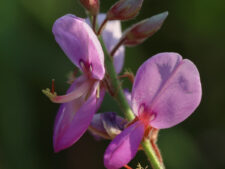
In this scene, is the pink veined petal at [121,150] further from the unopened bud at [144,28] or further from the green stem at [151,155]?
the unopened bud at [144,28]

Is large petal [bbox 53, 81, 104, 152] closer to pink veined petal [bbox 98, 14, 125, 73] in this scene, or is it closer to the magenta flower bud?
the magenta flower bud

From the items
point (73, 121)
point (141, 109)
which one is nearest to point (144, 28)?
point (141, 109)

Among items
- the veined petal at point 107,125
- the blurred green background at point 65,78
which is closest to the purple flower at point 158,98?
the veined petal at point 107,125

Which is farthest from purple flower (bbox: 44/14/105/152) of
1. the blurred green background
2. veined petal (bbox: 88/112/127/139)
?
the blurred green background

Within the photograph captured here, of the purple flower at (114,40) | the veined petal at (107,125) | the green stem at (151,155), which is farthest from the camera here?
the purple flower at (114,40)

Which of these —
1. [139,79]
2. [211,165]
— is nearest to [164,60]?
[139,79]

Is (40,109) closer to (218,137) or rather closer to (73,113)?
(218,137)
